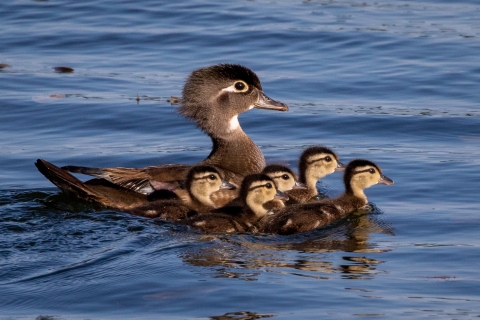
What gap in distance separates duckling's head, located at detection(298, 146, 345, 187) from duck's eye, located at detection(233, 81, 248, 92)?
3.36 feet

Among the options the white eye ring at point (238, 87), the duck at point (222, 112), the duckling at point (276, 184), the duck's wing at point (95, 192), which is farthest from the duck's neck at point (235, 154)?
the duck's wing at point (95, 192)

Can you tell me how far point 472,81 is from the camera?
1652 cm

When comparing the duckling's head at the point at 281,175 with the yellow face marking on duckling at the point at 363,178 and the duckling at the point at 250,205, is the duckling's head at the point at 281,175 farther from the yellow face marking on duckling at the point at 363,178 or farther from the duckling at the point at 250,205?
the yellow face marking on duckling at the point at 363,178

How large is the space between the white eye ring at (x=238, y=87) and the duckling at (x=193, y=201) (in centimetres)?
137

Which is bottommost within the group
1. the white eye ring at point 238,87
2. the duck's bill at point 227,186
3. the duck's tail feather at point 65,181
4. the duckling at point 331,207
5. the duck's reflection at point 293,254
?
the duck's reflection at point 293,254

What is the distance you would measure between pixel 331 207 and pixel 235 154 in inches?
58.1

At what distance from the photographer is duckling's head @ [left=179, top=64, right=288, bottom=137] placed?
38.7 ft

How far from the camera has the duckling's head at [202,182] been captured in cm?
1067

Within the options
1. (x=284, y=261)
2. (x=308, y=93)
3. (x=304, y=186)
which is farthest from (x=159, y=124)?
(x=284, y=261)

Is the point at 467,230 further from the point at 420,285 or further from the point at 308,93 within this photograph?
the point at 308,93

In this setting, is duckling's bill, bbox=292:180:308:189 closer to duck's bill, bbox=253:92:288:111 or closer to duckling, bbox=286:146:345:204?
duckling, bbox=286:146:345:204

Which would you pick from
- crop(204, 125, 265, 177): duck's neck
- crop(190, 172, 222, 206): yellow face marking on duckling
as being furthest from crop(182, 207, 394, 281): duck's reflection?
crop(204, 125, 265, 177): duck's neck

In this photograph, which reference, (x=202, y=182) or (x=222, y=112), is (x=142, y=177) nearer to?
(x=202, y=182)

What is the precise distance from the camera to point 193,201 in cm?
1082
